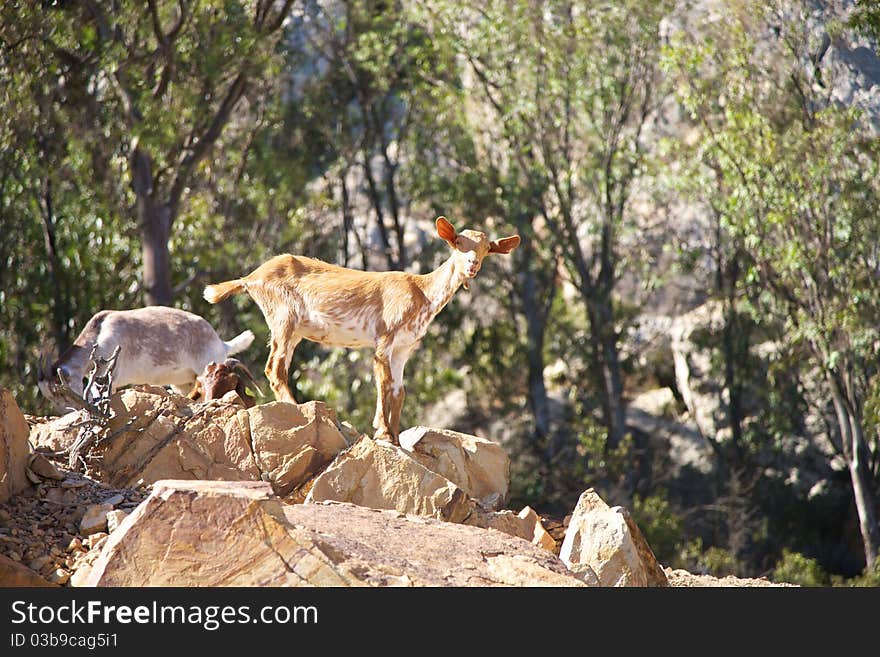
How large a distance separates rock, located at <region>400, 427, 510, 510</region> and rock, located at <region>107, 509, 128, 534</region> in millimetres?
2860

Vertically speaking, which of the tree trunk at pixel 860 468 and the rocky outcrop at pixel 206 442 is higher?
the rocky outcrop at pixel 206 442

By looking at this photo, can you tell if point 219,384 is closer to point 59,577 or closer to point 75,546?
point 75,546

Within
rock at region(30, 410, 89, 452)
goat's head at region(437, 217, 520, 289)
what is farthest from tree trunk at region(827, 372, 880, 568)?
rock at region(30, 410, 89, 452)

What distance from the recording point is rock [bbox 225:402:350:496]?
34.0ft

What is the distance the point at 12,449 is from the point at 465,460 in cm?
386

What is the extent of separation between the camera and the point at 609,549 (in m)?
9.12

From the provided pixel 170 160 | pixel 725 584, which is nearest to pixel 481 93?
pixel 170 160

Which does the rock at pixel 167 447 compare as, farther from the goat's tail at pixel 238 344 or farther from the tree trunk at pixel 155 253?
the tree trunk at pixel 155 253

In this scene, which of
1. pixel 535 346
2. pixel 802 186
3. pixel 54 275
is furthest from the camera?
pixel 535 346

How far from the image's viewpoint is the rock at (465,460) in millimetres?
11078

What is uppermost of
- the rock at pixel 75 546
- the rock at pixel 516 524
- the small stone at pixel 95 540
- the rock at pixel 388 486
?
the small stone at pixel 95 540

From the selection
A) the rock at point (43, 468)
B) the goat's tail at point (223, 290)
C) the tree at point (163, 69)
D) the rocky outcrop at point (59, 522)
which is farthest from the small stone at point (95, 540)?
the tree at point (163, 69)

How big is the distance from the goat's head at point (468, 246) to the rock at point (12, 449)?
3499 millimetres

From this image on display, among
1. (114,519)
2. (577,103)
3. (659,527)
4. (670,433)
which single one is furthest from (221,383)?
(670,433)
